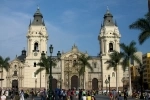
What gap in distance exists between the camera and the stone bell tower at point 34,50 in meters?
85.1

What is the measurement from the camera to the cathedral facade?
8512 centimetres

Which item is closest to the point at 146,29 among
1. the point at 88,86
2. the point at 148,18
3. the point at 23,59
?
the point at 148,18

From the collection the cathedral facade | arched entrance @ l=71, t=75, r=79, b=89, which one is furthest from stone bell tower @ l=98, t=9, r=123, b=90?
arched entrance @ l=71, t=75, r=79, b=89

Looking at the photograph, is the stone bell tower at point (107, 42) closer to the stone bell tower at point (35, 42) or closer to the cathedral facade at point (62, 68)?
the cathedral facade at point (62, 68)

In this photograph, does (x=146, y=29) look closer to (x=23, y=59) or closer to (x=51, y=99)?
(x=51, y=99)

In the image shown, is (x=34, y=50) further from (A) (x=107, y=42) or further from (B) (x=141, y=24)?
(B) (x=141, y=24)

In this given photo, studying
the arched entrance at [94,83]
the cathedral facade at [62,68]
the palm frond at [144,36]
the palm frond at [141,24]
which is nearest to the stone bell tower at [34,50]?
the cathedral facade at [62,68]

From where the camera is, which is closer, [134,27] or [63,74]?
[134,27]

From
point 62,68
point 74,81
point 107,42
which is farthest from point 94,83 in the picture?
point 107,42

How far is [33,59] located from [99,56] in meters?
19.1

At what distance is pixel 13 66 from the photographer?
8588 centimetres

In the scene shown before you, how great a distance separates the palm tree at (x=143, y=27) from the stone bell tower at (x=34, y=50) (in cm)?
5022

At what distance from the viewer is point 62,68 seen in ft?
285

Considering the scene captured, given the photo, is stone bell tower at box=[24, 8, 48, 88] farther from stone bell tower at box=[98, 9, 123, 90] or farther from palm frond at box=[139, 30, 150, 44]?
palm frond at box=[139, 30, 150, 44]
